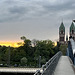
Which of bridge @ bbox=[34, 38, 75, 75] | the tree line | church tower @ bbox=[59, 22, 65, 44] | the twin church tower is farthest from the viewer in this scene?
church tower @ bbox=[59, 22, 65, 44]

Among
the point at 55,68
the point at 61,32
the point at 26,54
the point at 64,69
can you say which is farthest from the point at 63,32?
the point at 64,69

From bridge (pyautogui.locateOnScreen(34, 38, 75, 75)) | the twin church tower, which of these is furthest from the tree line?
bridge (pyautogui.locateOnScreen(34, 38, 75, 75))

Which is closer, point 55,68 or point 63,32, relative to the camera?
point 55,68

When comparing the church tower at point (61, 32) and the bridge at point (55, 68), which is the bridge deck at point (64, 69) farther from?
the church tower at point (61, 32)

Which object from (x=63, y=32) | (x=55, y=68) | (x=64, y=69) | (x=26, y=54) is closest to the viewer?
(x=64, y=69)

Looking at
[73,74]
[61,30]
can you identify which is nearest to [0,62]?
[73,74]

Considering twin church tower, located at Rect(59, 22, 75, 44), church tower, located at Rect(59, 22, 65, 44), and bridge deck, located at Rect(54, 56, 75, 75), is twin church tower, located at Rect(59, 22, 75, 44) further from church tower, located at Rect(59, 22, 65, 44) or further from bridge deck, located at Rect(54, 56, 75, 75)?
bridge deck, located at Rect(54, 56, 75, 75)

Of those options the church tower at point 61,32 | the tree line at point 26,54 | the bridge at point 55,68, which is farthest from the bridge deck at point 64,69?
the church tower at point 61,32

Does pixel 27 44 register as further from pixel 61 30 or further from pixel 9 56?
pixel 61 30

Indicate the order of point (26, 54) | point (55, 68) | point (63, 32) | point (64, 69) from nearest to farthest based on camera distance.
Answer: point (64, 69) < point (55, 68) < point (26, 54) < point (63, 32)

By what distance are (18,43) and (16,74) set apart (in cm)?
2644

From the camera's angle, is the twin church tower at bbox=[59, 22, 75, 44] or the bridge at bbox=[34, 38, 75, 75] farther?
the twin church tower at bbox=[59, 22, 75, 44]

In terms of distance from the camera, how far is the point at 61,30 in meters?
131

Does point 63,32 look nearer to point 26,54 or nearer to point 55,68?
point 26,54
